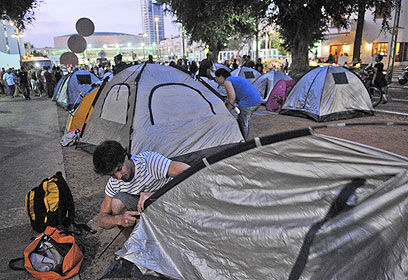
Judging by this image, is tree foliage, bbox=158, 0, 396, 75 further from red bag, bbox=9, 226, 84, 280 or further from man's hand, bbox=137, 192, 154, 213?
red bag, bbox=9, 226, 84, 280

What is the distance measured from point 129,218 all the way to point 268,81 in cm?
997

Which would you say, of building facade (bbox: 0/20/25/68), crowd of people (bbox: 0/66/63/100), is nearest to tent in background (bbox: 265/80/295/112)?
crowd of people (bbox: 0/66/63/100)

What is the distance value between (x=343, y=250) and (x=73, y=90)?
1333 centimetres

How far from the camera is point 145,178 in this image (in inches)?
120

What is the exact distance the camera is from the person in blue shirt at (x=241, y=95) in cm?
586

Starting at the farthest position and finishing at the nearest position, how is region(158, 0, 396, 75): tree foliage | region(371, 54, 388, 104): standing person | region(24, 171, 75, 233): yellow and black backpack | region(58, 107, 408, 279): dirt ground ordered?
1. region(158, 0, 396, 75): tree foliage
2. region(371, 54, 388, 104): standing person
3. region(24, 171, 75, 233): yellow and black backpack
4. region(58, 107, 408, 279): dirt ground

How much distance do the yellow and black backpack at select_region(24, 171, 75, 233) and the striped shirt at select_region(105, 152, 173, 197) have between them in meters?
0.95

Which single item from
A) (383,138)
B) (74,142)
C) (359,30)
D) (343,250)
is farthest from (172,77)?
(359,30)

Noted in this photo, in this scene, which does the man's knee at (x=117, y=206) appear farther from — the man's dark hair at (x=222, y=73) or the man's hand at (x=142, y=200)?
the man's dark hair at (x=222, y=73)

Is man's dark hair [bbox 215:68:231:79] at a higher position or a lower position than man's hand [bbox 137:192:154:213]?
higher

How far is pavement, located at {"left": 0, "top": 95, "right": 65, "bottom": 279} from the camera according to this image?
11.7 ft

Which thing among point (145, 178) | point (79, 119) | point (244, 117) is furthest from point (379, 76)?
point (145, 178)

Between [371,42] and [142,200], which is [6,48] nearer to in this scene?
[371,42]

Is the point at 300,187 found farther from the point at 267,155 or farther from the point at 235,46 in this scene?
the point at 235,46
